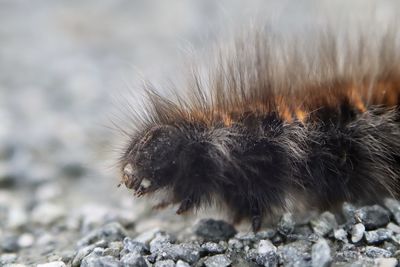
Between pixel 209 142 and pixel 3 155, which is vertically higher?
pixel 3 155

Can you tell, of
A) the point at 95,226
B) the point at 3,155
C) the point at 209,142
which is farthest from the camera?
the point at 3,155

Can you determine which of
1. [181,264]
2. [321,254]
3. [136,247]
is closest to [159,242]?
[136,247]

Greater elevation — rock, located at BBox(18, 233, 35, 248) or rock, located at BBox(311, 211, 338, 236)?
rock, located at BBox(18, 233, 35, 248)

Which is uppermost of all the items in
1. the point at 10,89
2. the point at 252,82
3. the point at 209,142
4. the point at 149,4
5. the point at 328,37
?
the point at 149,4

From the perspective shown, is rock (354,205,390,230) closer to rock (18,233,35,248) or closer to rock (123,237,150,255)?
rock (123,237,150,255)

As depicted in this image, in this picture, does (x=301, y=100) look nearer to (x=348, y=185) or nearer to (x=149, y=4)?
(x=348, y=185)

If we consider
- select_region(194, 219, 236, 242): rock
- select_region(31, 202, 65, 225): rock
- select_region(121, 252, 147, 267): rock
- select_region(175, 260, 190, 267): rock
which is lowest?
select_region(175, 260, 190, 267): rock

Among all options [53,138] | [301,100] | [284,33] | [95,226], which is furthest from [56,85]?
[301,100]

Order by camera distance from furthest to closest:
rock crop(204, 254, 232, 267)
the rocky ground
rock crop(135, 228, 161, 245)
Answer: rock crop(135, 228, 161, 245) → the rocky ground → rock crop(204, 254, 232, 267)

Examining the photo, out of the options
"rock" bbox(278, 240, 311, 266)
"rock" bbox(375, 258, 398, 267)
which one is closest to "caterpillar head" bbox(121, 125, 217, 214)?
"rock" bbox(278, 240, 311, 266)
